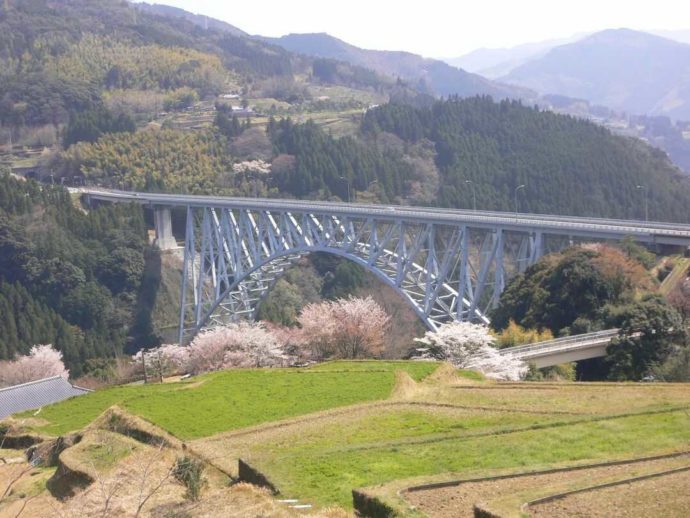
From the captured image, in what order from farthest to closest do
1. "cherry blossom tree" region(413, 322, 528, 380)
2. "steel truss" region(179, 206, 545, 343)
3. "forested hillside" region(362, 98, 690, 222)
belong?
"forested hillside" region(362, 98, 690, 222) < "steel truss" region(179, 206, 545, 343) < "cherry blossom tree" region(413, 322, 528, 380)


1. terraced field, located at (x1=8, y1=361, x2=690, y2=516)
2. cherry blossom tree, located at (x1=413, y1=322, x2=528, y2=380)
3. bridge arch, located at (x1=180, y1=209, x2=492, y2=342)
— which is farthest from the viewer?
bridge arch, located at (x1=180, y1=209, x2=492, y2=342)

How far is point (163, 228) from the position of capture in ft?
267

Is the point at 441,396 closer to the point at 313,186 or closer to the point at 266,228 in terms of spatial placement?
the point at 266,228

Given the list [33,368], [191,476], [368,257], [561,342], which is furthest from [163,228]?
[191,476]

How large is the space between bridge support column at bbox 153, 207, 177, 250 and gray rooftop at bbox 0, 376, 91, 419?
135 feet

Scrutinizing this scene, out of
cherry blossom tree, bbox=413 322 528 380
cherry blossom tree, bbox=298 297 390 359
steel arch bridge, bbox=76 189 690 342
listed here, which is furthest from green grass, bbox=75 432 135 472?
steel arch bridge, bbox=76 189 690 342

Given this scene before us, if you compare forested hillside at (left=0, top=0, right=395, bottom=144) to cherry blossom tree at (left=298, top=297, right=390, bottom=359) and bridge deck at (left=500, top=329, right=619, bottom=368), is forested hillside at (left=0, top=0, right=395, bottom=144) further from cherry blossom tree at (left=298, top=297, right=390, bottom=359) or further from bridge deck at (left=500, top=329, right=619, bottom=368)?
bridge deck at (left=500, top=329, right=619, bottom=368)

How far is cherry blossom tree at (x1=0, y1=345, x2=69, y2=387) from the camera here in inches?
2114

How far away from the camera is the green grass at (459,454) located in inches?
755

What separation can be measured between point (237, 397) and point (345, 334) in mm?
16251

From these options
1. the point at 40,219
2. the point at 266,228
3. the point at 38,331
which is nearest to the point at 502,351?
the point at 266,228

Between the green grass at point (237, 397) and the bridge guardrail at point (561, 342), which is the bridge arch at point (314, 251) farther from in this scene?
the green grass at point (237, 397)

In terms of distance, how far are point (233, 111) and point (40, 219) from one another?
5172 cm

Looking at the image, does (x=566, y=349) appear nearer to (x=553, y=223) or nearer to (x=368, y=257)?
(x=553, y=223)
